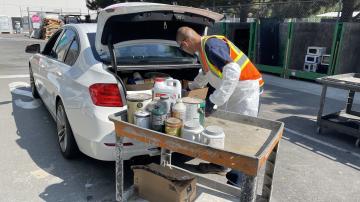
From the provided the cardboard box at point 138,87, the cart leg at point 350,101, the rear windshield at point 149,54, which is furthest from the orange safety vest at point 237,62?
the cart leg at point 350,101

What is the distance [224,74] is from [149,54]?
4.81 ft

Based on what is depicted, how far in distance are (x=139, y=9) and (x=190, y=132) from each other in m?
1.33

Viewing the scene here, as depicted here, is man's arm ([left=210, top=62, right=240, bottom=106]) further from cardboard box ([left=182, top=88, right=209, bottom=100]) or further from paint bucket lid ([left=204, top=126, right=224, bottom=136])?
paint bucket lid ([left=204, top=126, right=224, bottom=136])

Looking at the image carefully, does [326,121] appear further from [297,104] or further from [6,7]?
[6,7]

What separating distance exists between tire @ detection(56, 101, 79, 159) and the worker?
1443 mm

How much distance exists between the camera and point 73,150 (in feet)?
11.9

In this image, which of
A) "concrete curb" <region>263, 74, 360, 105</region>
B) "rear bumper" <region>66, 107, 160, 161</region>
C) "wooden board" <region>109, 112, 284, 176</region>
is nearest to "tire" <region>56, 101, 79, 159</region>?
"rear bumper" <region>66, 107, 160, 161</region>

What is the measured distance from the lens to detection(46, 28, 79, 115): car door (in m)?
3.72

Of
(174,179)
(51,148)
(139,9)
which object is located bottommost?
(51,148)

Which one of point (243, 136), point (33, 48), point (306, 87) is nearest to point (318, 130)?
point (243, 136)

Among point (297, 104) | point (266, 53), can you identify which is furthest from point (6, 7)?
point (297, 104)

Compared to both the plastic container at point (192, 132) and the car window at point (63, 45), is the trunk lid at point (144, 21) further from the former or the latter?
the plastic container at point (192, 132)

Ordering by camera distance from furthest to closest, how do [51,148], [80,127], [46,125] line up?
[46,125]
[51,148]
[80,127]

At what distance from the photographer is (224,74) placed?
8.59ft
